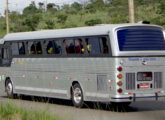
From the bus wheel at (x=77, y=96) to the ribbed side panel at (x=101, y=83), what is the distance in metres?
1.07

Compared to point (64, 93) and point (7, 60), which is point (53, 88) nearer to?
point (64, 93)

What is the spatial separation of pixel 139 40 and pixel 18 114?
5.27 m

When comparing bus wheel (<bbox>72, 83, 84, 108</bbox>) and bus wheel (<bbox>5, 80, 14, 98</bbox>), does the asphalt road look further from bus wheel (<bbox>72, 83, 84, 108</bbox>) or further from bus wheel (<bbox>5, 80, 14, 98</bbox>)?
bus wheel (<bbox>5, 80, 14, 98</bbox>)

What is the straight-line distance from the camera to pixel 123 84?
16516 millimetres

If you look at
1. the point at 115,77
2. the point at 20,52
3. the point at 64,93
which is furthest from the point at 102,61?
the point at 20,52

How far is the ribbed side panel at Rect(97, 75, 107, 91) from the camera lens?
17.1 m

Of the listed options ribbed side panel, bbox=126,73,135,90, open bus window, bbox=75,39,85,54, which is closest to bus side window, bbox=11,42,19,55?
open bus window, bbox=75,39,85,54

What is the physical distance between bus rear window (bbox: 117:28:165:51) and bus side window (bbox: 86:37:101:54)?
103 centimetres

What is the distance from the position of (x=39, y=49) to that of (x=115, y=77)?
5.41m

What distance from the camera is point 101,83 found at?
682 inches

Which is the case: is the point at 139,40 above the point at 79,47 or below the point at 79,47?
above

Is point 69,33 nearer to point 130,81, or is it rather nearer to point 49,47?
point 49,47

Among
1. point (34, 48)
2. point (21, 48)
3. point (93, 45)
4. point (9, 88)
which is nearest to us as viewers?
point (93, 45)

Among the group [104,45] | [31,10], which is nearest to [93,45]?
[104,45]
